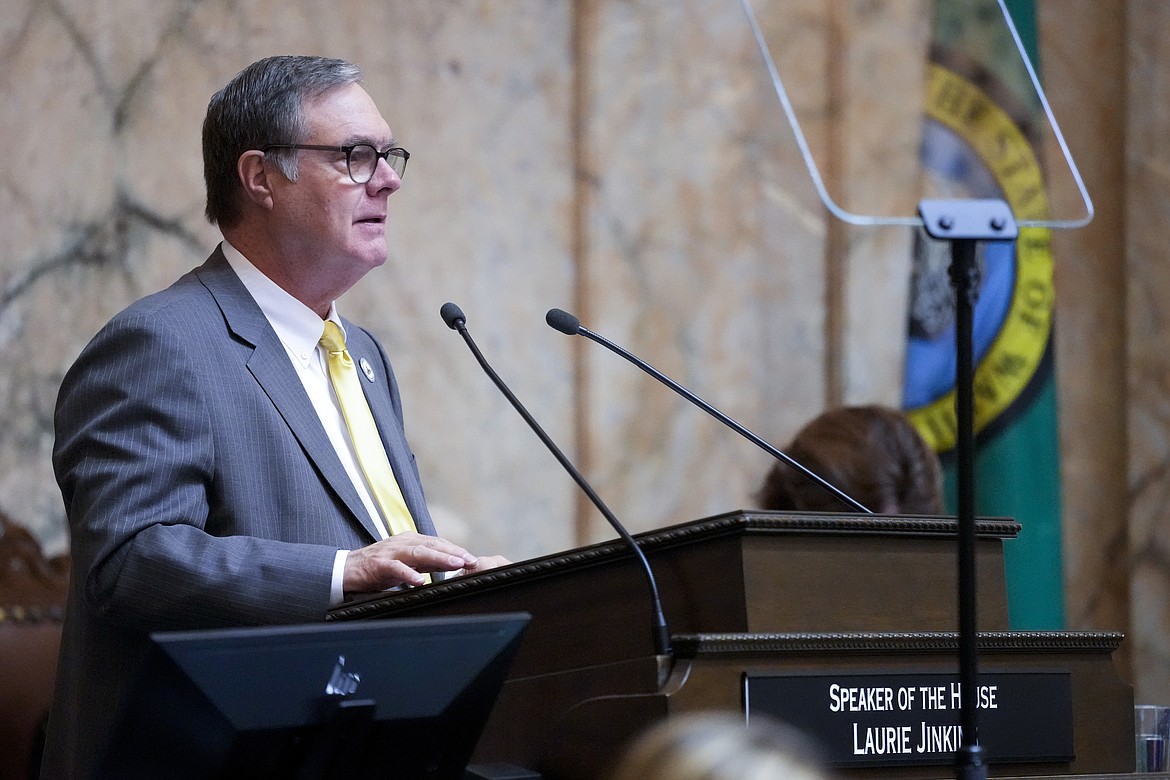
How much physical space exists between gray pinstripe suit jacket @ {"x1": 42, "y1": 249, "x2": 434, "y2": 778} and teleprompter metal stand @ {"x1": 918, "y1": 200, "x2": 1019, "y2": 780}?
1.00m

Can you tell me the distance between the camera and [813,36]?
5168 mm

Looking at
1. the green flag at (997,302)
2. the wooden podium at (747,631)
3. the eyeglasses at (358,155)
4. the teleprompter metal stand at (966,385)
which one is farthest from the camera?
the green flag at (997,302)

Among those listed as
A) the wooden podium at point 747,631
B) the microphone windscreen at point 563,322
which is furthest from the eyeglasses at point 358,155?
the wooden podium at point 747,631

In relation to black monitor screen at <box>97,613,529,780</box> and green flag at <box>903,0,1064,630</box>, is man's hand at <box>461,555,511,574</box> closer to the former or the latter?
black monitor screen at <box>97,613,529,780</box>

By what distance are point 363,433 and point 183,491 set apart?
1.64 feet

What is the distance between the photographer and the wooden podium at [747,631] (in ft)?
6.34

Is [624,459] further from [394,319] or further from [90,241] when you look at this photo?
[90,241]

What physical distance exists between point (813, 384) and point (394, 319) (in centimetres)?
142

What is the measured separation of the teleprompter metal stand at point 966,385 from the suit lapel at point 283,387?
121 cm

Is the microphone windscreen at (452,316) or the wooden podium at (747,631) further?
the microphone windscreen at (452,316)

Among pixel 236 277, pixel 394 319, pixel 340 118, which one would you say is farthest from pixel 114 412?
pixel 394 319

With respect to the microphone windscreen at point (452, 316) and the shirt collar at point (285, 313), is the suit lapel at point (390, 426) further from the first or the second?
the microphone windscreen at point (452, 316)

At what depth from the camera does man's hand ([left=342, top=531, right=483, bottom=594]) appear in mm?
2250

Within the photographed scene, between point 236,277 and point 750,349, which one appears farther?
point 750,349
